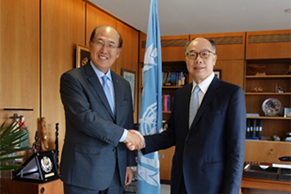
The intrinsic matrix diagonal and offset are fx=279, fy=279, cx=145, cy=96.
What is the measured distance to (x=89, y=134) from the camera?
5.80ft

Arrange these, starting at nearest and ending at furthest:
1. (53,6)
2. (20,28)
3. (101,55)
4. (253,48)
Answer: (101,55) < (20,28) < (53,6) < (253,48)

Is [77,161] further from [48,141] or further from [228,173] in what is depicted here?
[48,141]

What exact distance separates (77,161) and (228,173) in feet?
3.06

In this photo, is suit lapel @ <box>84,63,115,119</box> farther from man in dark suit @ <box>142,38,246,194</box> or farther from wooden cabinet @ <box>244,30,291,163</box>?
wooden cabinet @ <box>244,30,291,163</box>

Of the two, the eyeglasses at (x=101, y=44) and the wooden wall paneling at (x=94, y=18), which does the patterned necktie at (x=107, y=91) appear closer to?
the eyeglasses at (x=101, y=44)

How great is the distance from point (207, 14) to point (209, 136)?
8.53 ft

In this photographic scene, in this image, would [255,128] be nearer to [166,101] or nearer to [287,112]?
[287,112]

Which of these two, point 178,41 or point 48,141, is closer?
point 48,141

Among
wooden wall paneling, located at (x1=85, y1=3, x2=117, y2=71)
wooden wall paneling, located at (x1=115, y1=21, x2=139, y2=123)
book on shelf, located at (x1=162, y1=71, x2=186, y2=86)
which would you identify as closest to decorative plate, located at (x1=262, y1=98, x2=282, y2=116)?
book on shelf, located at (x1=162, y1=71, x2=186, y2=86)

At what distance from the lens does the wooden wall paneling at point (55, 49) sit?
10.8ft

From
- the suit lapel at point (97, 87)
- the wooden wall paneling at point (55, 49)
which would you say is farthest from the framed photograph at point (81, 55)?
the suit lapel at point (97, 87)

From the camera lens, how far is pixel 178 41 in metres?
5.69

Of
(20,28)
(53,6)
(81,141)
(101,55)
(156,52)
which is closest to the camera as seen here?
(81,141)

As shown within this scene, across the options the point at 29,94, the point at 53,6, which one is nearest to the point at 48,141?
the point at 29,94
